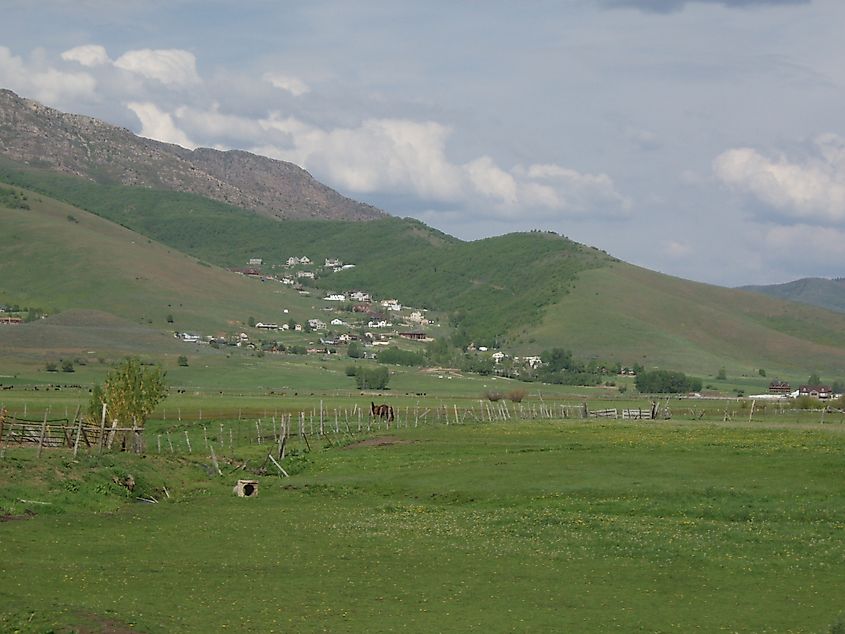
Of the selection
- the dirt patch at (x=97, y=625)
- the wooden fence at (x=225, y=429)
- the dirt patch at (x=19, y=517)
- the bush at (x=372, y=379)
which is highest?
the bush at (x=372, y=379)

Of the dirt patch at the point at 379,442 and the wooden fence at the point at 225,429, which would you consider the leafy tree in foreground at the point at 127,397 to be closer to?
the wooden fence at the point at 225,429

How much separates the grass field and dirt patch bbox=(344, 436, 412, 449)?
10.2 m

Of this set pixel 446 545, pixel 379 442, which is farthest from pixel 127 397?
pixel 446 545

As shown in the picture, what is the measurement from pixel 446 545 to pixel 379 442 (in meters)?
36.6

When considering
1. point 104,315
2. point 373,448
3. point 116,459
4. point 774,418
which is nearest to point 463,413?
point 774,418

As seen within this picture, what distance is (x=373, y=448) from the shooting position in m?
68.3

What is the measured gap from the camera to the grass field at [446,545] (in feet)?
86.8

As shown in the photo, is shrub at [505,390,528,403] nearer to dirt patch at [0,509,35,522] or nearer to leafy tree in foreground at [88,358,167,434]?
leafy tree in foreground at [88,358,167,434]

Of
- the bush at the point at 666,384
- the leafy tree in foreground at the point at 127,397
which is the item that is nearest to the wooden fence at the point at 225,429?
the leafy tree in foreground at the point at 127,397

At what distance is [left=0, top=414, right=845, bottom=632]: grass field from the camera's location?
26.5 m

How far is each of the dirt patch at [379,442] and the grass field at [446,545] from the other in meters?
10.2

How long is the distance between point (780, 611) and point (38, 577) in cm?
1692

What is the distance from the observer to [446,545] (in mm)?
36031

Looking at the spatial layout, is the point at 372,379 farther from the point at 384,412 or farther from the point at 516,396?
the point at 384,412
